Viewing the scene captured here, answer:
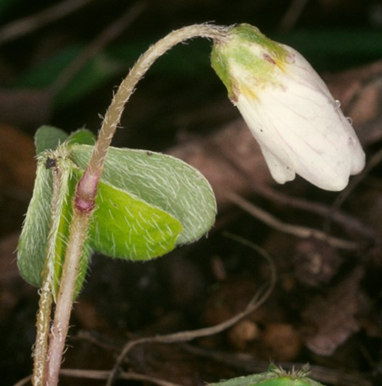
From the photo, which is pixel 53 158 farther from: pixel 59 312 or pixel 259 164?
pixel 259 164

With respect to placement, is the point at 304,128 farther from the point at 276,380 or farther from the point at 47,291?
the point at 47,291

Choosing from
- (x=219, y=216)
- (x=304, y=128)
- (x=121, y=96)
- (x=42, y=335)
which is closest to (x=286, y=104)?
(x=304, y=128)

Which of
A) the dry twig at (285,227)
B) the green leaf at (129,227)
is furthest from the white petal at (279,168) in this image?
the dry twig at (285,227)

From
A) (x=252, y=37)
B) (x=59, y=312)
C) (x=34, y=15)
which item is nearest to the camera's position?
(x=252, y=37)

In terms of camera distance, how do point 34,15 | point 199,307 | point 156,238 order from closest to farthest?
point 156,238 < point 199,307 < point 34,15

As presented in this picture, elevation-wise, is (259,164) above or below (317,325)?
above

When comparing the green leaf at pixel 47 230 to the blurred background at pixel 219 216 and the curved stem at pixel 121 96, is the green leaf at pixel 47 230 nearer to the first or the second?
the curved stem at pixel 121 96

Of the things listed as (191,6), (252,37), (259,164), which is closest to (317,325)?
(259,164)

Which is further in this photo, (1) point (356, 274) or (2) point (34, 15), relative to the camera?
(2) point (34, 15)
